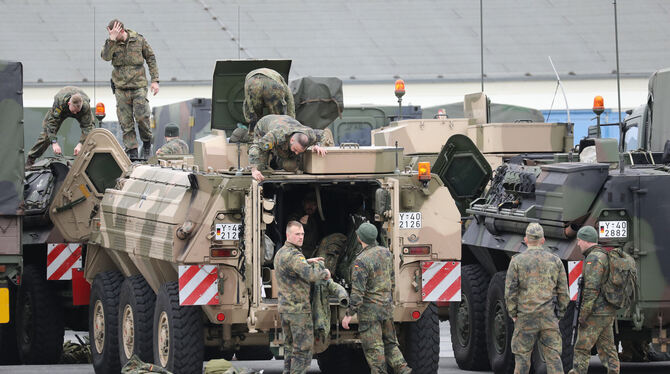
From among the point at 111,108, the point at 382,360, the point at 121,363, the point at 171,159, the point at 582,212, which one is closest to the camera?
the point at 382,360

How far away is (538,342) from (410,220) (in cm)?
158

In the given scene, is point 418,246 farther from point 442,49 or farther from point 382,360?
point 442,49

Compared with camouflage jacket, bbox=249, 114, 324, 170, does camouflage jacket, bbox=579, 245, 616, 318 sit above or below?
below

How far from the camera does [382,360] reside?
12.6 metres

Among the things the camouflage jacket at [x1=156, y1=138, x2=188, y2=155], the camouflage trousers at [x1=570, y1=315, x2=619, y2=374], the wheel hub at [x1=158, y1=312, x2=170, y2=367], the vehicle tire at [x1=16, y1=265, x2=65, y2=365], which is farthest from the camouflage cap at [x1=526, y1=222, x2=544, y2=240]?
the camouflage jacket at [x1=156, y1=138, x2=188, y2=155]

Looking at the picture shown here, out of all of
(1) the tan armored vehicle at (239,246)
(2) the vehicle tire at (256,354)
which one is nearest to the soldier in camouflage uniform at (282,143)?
(1) the tan armored vehicle at (239,246)

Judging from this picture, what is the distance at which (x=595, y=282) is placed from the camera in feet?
42.8

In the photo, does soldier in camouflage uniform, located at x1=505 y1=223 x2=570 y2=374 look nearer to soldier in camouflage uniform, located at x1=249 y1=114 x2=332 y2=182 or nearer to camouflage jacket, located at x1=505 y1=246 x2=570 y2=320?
camouflage jacket, located at x1=505 y1=246 x2=570 y2=320

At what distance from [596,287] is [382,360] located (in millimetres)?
2046

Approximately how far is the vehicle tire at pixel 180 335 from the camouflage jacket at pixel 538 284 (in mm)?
2783

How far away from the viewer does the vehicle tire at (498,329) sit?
47.8 ft

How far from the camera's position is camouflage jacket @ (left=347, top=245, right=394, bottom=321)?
494 inches

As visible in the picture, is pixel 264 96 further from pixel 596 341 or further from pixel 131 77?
pixel 131 77

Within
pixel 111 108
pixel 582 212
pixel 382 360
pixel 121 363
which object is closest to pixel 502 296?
pixel 582 212
